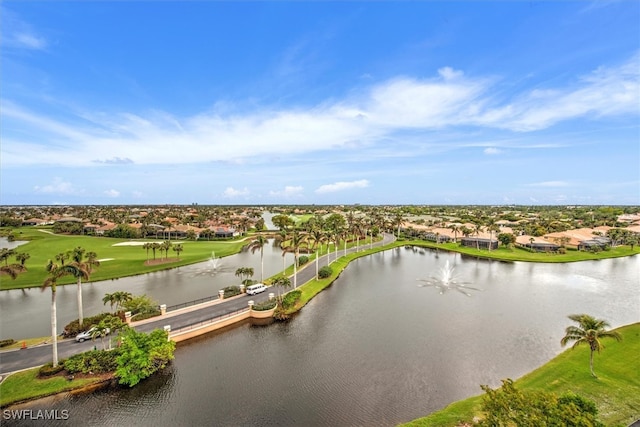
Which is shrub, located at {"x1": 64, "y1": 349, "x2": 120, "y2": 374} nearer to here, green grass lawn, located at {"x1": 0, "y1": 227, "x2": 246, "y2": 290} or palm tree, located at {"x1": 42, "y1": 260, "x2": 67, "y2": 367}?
palm tree, located at {"x1": 42, "y1": 260, "x2": 67, "y2": 367}

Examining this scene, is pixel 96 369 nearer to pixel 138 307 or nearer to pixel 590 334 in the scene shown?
pixel 138 307

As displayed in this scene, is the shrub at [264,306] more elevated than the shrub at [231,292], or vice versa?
the shrub at [231,292]

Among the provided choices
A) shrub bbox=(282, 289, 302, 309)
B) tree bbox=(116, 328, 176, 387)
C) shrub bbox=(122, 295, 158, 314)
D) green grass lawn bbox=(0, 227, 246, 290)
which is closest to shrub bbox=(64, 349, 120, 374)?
tree bbox=(116, 328, 176, 387)

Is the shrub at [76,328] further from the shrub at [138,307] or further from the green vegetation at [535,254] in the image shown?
the green vegetation at [535,254]

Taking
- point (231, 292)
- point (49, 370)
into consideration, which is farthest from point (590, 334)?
point (49, 370)

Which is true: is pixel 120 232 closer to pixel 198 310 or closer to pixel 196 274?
pixel 196 274

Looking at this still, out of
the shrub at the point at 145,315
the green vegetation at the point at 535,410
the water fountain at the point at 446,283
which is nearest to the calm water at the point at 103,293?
the shrub at the point at 145,315
